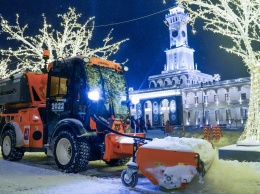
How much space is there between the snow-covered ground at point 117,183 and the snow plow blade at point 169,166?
0.38 meters

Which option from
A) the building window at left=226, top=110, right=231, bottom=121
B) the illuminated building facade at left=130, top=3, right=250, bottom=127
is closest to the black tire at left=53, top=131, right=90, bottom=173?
the illuminated building facade at left=130, top=3, right=250, bottom=127

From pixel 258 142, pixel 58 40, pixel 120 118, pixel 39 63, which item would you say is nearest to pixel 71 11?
pixel 58 40

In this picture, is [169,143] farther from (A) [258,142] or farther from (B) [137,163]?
(A) [258,142]

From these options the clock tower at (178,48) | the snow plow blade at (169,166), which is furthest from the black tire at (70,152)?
the clock tower at (178,48)

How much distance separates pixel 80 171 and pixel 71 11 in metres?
14.3

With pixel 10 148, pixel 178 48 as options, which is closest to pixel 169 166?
pixel 10 148

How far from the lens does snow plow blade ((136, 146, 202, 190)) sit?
5.80 m

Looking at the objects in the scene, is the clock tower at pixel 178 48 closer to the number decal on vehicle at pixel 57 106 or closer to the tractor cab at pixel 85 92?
the tractor cab at pixel 85 92

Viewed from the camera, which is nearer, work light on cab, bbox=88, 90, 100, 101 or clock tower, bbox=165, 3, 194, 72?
work light on cab, bbox=88, 90, 100, 101

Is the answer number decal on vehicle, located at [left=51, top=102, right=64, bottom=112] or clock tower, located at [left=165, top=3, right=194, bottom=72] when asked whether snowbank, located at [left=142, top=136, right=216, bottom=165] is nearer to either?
number decal on vehicle, located at [left=51, top=102, right=64, bottom=112]

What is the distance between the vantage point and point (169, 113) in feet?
251

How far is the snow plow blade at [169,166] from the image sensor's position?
5805mm

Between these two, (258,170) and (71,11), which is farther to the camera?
(71,11)

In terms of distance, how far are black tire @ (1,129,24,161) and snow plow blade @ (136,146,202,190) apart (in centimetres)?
596
